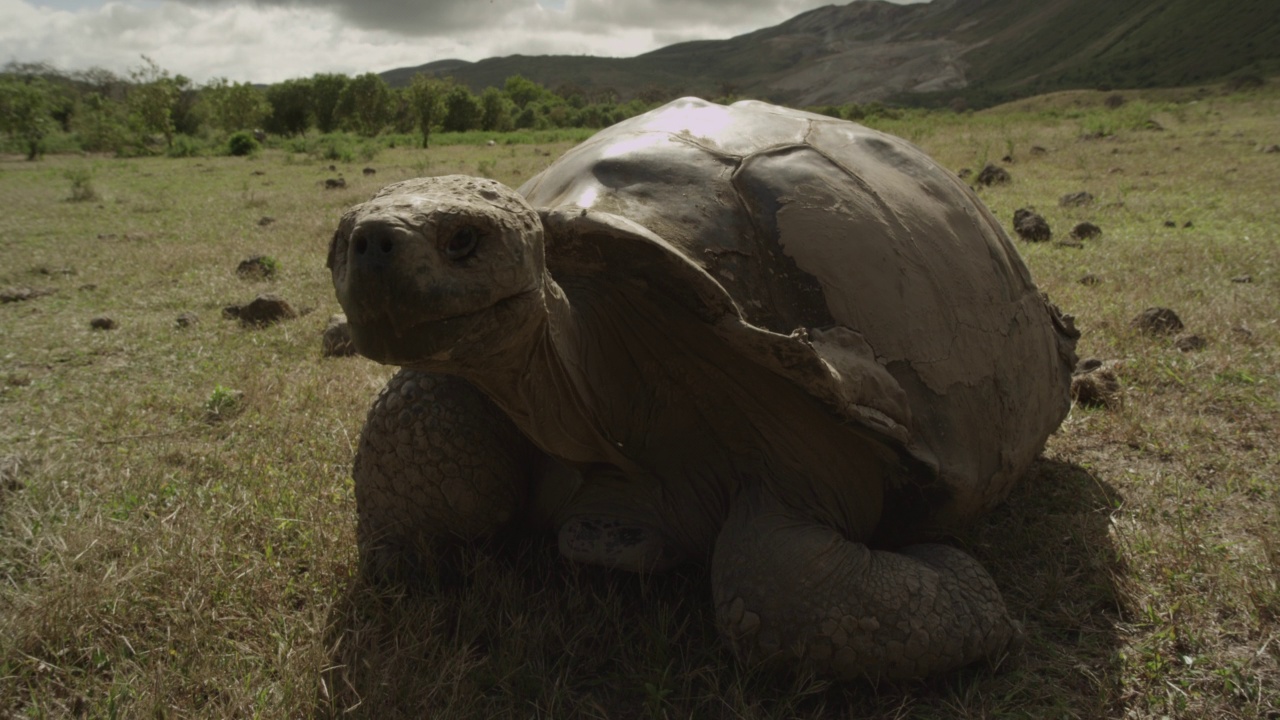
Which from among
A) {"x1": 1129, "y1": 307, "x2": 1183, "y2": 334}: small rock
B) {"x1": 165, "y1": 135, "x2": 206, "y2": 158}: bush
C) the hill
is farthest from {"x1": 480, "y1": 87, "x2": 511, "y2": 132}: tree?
{"x1": 1129, "y1": 307, "x2": 1183, "y2": 334}: small rock

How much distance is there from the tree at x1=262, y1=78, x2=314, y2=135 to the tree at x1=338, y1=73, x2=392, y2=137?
1668 millimetres

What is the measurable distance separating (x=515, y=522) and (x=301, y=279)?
428 centimetres

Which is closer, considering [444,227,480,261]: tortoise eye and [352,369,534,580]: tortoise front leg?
[444,227,480,261]: tortoise eye

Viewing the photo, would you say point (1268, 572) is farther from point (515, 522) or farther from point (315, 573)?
point (315, 573)

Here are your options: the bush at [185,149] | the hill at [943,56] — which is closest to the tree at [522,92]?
the hill at [943,56]

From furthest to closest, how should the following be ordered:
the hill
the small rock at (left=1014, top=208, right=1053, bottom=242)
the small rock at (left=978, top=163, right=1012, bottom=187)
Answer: the hill < the small rock at (left=978, top=163, right=1012, bottom=187) < the small rock at (left=1014, top=208, right=1053, bottom=242)

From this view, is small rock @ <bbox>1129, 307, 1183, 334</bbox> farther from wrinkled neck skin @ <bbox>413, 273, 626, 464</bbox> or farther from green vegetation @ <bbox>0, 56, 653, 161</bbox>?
green vegetation @ <bbox>0, 56, 653, 161</bbox>

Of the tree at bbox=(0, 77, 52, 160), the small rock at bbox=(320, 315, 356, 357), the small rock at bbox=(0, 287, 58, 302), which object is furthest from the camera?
the tree at bbox=(0, 77, 52, 160)

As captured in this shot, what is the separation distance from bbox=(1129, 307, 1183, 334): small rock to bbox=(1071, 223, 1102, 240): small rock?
8.31 feet

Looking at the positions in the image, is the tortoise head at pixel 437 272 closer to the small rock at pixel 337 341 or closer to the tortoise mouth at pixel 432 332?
the tortoise mouth at pixel 432 332

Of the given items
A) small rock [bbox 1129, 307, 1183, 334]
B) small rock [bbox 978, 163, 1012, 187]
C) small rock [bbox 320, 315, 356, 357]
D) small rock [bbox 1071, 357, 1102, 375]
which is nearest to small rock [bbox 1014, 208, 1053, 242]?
small rock [bbox 1129, 307, 1183, 334]

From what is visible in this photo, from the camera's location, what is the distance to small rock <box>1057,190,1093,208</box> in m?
7.69

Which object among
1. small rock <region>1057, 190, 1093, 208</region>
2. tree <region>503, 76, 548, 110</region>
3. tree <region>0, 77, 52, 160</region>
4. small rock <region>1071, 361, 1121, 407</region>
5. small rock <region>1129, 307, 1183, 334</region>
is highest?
tree <region>503, 76, 548, 110</region>

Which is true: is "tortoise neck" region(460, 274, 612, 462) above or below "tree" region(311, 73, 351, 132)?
below
